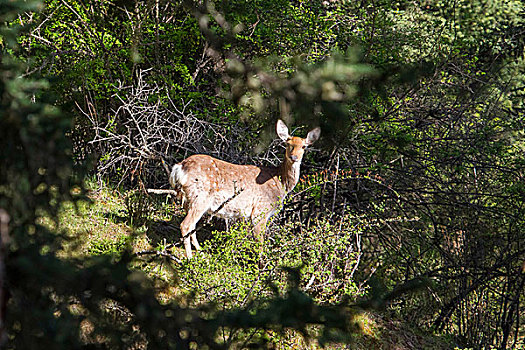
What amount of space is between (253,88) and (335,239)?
2.82m

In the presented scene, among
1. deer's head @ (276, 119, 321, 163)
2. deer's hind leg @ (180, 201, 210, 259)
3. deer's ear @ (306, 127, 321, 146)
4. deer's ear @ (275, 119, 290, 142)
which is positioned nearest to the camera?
deer's hind leg @ (180, 201, 210, 259)

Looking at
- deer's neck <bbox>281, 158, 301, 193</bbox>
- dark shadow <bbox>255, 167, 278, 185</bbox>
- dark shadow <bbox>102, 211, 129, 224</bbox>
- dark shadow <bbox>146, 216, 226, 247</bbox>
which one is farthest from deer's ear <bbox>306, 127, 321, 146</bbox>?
dark shadow <bbox>102, 211, 129, 224</bbox>

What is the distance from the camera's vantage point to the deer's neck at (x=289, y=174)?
7.34 metres

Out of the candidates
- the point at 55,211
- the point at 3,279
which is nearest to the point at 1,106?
the point at 55,211

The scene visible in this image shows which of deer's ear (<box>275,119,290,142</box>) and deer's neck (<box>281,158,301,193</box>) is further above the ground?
deer's ear (<box>275,119,290,142</box>)

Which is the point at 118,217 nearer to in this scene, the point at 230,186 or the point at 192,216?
the point at 192,216

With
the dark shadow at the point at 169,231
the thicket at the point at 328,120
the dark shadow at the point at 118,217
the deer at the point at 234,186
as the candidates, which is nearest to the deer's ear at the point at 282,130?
the deer at the point at 234,186

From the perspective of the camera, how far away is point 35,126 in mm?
2289

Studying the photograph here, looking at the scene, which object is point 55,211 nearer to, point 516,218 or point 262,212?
point 262,212

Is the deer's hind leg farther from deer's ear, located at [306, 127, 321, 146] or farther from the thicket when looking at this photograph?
deer's ear, located at [306, 127, 321, 146]

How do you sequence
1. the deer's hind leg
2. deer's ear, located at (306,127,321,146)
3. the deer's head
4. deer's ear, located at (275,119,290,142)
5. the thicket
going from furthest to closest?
the thicket
deer's ear, located at (275,119,290,142)
the deer's head
deer's ear, located at (306,127,321,146)
the deer's hind leg

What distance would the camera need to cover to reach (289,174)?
7.39 meters

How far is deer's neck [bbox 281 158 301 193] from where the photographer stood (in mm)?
7336

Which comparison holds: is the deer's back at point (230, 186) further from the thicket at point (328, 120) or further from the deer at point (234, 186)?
the thicket at point (328, 120)
